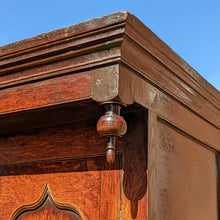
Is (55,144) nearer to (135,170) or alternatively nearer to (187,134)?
(135,170)

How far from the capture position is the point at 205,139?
1.75 m

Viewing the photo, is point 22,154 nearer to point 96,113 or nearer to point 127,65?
point 96,113

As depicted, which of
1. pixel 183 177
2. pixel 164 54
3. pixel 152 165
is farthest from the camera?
pixel 183 177

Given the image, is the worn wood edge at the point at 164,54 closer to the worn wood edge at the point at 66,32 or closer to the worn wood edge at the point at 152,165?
the worn wood edge at the point at 66,32

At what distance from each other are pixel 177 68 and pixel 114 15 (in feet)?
1.25

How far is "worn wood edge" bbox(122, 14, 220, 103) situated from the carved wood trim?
2.01 ft

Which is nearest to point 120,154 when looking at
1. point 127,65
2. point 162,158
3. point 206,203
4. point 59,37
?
point 162,158

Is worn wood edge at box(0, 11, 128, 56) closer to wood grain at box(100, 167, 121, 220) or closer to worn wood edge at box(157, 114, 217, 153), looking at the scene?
worn wood edge at box(157, 114, 217, 153)

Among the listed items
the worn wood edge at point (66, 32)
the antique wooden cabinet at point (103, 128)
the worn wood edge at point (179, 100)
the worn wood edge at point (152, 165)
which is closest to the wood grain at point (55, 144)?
the antique wooden cabinet at point (103, 128)

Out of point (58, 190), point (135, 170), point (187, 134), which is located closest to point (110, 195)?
point (135, 170)

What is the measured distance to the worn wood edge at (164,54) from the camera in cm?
124

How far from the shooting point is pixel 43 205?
1.54 meters

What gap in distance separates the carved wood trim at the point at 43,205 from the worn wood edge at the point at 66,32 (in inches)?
21.0

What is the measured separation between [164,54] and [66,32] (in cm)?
34
